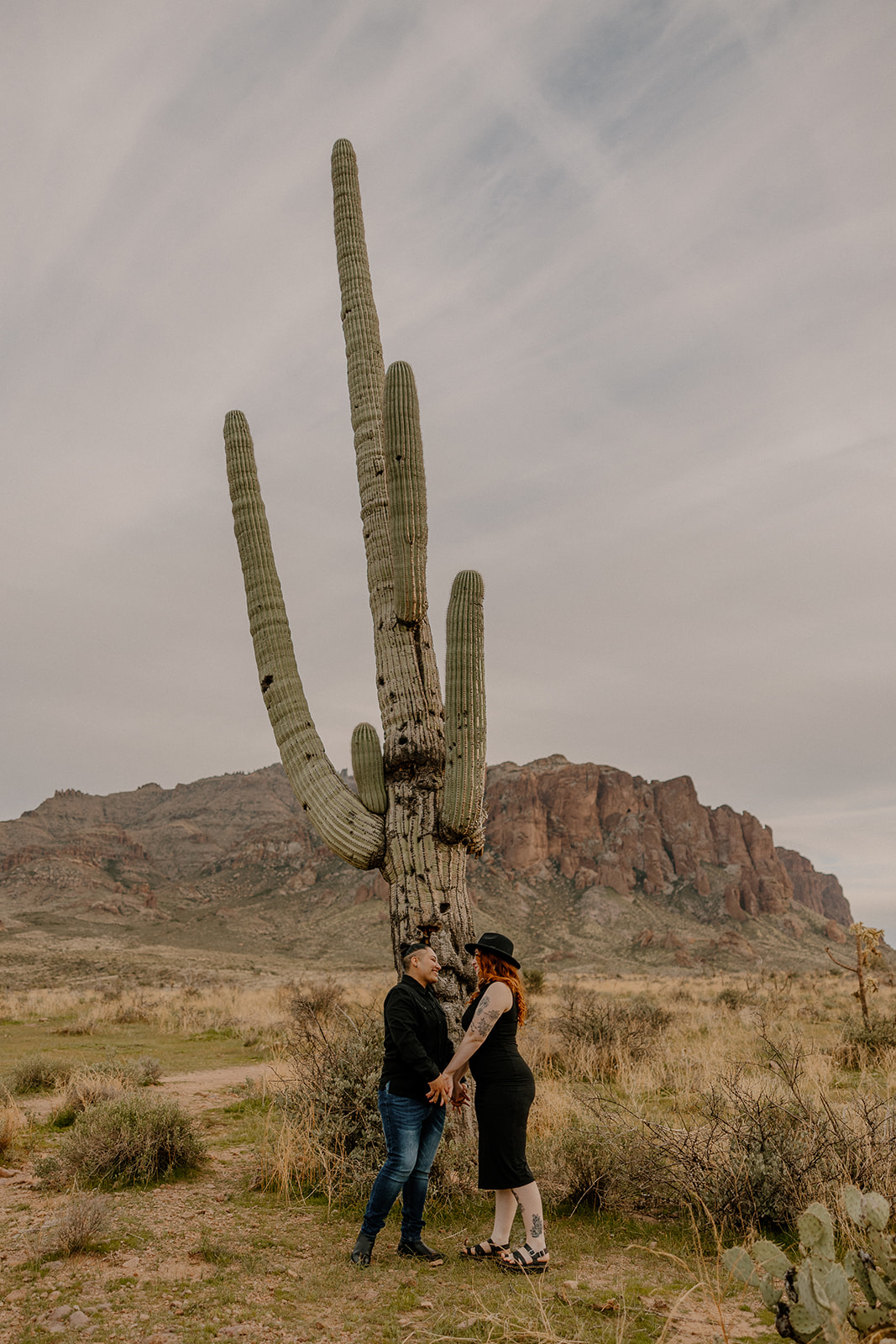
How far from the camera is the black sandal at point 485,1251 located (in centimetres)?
418

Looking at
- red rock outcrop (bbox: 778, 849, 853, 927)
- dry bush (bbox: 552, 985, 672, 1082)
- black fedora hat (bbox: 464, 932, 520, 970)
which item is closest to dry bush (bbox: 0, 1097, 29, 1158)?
black fedora hat (bbox: 464, 932, 520, 970)

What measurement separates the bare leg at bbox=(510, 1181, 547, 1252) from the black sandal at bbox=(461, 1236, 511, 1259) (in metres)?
0.23

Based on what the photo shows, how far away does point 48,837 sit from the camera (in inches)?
3952

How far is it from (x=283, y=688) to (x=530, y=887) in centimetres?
6346

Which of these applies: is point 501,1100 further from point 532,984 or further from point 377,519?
point 532,984

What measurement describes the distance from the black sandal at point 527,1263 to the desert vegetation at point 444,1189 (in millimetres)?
86

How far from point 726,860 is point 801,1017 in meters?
64.7

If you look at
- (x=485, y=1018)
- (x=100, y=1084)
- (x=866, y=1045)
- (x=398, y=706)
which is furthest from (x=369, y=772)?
(x=866, y=1045)

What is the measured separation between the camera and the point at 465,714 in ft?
20.1

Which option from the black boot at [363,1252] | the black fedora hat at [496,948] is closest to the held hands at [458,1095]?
the black fedora hat at [496,948]

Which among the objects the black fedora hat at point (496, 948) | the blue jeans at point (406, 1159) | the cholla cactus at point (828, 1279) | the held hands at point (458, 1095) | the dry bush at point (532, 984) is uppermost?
the black fedora hat at point (496, 948)

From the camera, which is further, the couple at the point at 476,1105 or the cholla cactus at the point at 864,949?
the cholla cactus at the point at 864,949

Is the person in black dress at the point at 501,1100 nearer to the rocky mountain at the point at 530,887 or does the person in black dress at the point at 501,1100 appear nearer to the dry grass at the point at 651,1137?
the dry grass at the point at 651,1137

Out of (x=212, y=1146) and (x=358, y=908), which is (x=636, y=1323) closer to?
(x=212, y=1146)
